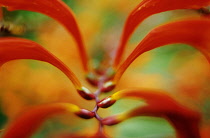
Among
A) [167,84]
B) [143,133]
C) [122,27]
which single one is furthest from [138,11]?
[143,133]

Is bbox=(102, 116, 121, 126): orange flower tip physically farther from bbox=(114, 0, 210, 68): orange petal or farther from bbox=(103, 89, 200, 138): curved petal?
bbox=(114, 0, 210, 68): orange petal

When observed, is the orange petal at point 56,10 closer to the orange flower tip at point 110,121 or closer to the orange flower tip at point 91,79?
the orange flower tip at point 91,79

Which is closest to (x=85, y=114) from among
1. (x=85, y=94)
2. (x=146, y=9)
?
(x=85, y=94)

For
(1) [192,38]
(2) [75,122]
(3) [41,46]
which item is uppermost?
(1) [192,38]

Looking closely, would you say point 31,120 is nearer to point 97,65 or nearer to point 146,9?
point 97,65

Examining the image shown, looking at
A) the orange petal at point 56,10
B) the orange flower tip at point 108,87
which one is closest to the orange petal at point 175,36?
the orange flower tip at point 108,87

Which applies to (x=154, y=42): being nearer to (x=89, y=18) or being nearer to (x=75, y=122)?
(x=89, y=18)

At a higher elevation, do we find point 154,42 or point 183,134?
point 154,42
